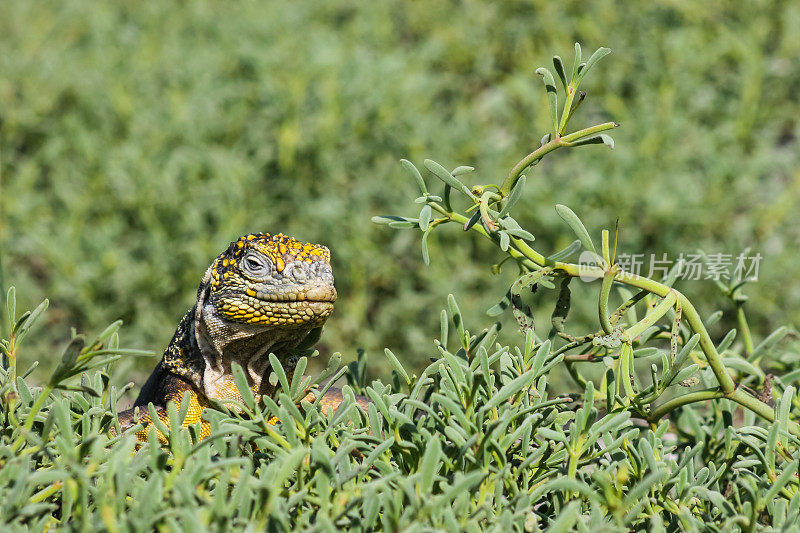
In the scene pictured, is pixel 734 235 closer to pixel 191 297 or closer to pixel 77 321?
pixel 191 297

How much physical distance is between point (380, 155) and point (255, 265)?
3413 millimetres

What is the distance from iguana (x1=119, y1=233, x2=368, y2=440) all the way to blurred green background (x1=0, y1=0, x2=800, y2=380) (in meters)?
2.61

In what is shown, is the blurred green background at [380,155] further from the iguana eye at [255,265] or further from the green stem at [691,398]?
the green stem at [691,398]

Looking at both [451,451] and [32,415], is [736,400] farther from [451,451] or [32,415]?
[32,415]

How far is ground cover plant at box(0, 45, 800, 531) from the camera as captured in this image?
1.18 meters

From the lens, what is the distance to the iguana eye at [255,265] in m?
2.46

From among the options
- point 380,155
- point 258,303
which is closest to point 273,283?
point 258,303

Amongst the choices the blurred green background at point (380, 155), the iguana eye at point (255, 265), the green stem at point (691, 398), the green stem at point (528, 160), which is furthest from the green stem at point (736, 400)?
the blurred green background at point (380, 155)

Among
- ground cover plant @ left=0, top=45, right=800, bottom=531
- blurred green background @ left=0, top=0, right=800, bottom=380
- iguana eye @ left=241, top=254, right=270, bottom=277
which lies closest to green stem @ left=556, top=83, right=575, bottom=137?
ground cover plant @ left=0, top=45, right=800, bottom=531

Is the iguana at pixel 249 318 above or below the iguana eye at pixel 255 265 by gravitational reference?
below

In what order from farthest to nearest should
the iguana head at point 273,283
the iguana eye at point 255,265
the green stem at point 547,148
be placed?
the iguana eye at point 255,265, the iguana head at point 273,283, the green stem at point 547,148

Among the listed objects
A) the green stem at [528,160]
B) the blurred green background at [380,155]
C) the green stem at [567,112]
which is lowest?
the blurred green background at [380,155]

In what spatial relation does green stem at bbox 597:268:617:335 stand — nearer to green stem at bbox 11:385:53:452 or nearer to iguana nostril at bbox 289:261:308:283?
green stem at bbox 11:385:53:452

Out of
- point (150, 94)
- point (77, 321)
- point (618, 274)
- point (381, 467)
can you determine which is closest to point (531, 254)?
point (618, 274)
